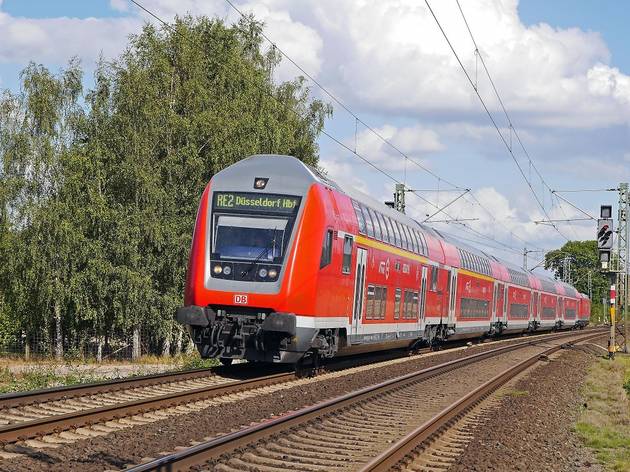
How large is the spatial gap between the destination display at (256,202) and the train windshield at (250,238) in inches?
8.3

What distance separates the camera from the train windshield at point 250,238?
17641 millimetres

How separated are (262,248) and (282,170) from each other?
71.3 inches

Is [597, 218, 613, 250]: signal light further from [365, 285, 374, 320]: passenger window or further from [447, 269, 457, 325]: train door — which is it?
[365, 285, 374, 320]: passenger window

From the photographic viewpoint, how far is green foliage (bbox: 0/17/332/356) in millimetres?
31641

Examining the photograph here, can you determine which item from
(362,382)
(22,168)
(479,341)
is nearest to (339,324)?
(362,382)

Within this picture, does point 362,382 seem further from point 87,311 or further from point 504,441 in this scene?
point 87,311

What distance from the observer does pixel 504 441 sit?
11.9m

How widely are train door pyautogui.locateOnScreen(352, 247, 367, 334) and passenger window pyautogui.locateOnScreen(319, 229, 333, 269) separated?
2.11 m

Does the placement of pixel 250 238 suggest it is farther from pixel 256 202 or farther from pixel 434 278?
pixel 434 278

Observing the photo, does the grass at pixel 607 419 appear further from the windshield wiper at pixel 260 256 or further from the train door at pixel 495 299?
the train door at pixel 495 299

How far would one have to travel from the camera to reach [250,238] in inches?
700

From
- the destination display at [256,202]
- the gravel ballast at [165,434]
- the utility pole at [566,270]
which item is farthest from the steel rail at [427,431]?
the utility pole at [566,270]

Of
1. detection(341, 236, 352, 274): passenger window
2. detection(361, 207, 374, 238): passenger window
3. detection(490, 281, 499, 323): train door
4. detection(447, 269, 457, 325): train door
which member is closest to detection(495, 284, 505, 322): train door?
detection(490, 281, 499, 323): train door

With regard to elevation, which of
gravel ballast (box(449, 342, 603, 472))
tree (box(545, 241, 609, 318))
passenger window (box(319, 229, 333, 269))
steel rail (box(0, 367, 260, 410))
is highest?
tree (box(545, 241, 609, 318))
